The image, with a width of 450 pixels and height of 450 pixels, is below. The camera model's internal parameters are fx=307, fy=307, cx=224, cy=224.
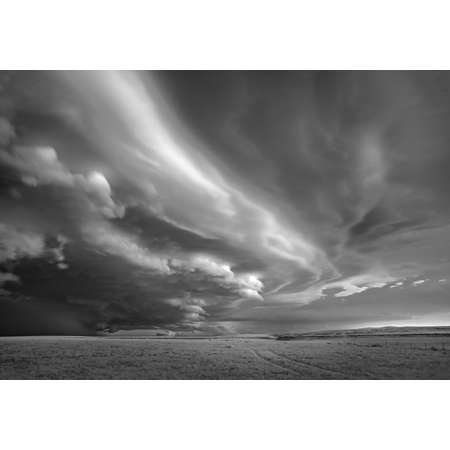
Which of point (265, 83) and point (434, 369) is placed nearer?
point (434, 369)

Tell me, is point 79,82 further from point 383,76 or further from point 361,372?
point 361,372

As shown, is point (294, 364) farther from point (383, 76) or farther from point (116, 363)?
point (383, 76)

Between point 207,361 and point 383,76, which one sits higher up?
point 383,76

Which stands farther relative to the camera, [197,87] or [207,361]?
[207,361]

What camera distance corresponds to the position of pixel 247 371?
48.8 feet

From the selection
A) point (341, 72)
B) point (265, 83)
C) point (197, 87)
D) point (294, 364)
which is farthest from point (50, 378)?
point (341, 72)

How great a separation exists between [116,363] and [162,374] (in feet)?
12.5

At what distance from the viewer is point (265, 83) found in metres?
15.7

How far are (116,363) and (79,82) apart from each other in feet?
48.6
